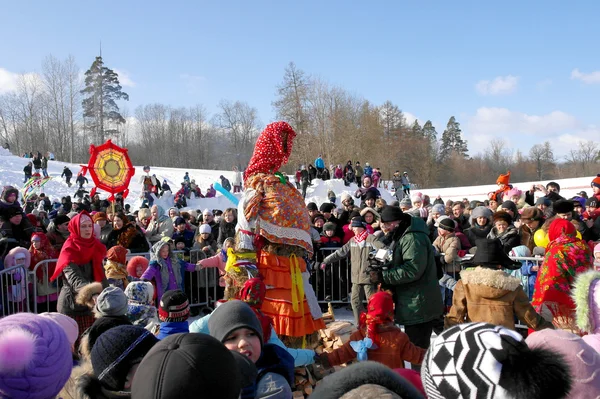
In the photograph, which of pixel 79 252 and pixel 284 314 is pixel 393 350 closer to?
pixel 284 314

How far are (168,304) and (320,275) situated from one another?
5.58m

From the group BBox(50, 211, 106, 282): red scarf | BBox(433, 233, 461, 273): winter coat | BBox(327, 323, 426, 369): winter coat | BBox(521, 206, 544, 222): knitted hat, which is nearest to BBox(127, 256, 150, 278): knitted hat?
BBox(50, 211, 106, 282): red scarf

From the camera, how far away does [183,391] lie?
4.43 ft

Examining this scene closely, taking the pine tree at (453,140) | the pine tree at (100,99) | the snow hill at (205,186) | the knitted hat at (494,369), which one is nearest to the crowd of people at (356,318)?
the knitted hat at (494,369)

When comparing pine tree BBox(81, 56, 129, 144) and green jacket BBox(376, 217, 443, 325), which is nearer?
green jacket BBox(376, 217, 443, 325)

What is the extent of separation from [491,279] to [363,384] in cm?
307

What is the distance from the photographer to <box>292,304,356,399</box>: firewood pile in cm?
438

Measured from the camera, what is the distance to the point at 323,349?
237 inches

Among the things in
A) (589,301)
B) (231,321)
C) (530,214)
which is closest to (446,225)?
(530,214)

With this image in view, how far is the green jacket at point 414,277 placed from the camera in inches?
170

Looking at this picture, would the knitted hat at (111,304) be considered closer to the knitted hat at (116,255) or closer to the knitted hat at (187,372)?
the knitted hat at (187,372)

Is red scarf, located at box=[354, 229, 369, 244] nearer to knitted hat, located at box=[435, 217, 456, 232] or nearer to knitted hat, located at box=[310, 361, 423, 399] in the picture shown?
knitted hat, located at box=[435, 217, 456, 232]

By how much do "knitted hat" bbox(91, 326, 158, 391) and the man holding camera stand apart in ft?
8.71

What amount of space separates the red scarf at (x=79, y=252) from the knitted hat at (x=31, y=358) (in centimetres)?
316
